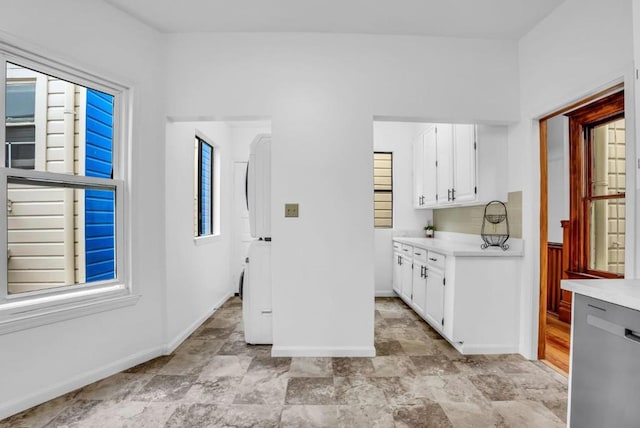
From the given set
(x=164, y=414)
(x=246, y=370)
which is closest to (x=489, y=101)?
(x=246, y=370)

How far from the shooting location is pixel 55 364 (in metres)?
2.02

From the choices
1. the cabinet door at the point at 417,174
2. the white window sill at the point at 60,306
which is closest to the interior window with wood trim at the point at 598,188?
the cabinet door at the point at 417,174

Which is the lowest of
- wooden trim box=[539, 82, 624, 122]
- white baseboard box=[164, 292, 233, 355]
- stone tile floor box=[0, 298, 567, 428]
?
stone tile floor box=[0, 298, 567, 428]

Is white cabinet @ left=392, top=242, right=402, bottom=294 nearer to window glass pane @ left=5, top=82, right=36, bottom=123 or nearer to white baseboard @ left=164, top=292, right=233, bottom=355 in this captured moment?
white baseboard @ left=164, top=292, right=233, bottom=355

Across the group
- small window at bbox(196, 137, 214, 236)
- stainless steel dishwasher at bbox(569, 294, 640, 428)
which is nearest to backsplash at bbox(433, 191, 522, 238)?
stainless steel dishwasher at bbox(569, 294, 640, 428)

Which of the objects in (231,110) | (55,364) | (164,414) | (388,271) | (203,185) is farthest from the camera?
(388,271)

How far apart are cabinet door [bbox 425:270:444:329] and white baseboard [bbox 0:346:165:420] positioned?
249 cm

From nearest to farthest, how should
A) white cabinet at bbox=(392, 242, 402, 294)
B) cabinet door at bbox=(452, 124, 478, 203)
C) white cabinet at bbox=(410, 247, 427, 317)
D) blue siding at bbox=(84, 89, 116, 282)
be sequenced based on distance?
blue siding at bbox=(84, 89, 116, 282) → cabinet door at bbox=(452, 124, 478, 203) → white cabinet at bbox=(410, 247, 427, 317) → white cabinet at bbox=(392, 242, 402, 294)

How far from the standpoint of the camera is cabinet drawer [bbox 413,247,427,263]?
3.30m

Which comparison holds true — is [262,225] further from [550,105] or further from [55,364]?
[550,105]

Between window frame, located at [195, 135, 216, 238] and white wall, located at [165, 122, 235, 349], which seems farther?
window frame, located at [195, 135, 216, 238]

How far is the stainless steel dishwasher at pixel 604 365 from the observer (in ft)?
3.29

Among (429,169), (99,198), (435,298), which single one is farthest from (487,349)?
(99,198)

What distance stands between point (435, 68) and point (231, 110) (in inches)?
70.7
